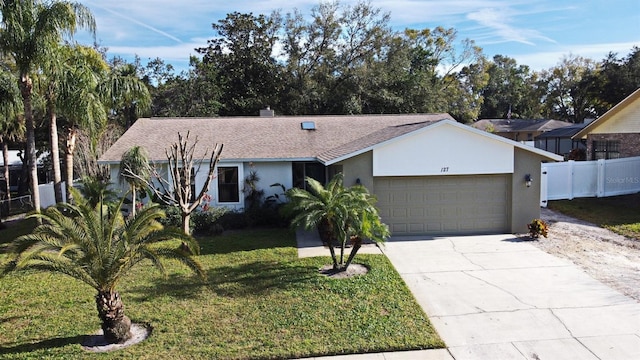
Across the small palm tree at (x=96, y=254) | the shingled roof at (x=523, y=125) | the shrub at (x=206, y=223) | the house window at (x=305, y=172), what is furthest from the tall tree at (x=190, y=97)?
the small palm tree at (x=96, y=254)

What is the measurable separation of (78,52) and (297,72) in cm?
2028

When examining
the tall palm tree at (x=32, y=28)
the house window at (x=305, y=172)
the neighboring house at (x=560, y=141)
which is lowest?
the house window at (x=305, y=172)

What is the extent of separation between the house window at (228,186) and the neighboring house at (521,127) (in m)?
31.3

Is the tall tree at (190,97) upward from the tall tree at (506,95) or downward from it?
downward

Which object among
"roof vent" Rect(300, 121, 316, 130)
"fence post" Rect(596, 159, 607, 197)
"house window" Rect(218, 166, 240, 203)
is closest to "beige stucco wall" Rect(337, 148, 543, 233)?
"house window" Rect(218, 166, 240, 203)

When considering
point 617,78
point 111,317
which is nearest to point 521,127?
point 617,78

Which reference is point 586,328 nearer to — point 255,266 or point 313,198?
point 313,198

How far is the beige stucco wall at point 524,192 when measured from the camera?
1459cm

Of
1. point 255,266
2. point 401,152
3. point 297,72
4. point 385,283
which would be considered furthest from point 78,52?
point 297,72

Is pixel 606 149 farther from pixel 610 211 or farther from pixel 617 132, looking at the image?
pixel 610 211

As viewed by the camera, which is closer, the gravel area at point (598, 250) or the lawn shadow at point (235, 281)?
the lawn shadow at point (235, 281)

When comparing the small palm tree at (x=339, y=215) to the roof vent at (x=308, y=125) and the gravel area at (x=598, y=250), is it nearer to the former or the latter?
the gravel area at (x=598, y=250)

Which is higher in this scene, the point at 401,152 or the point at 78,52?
the point at 78,52

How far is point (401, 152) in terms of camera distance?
47.0ft
